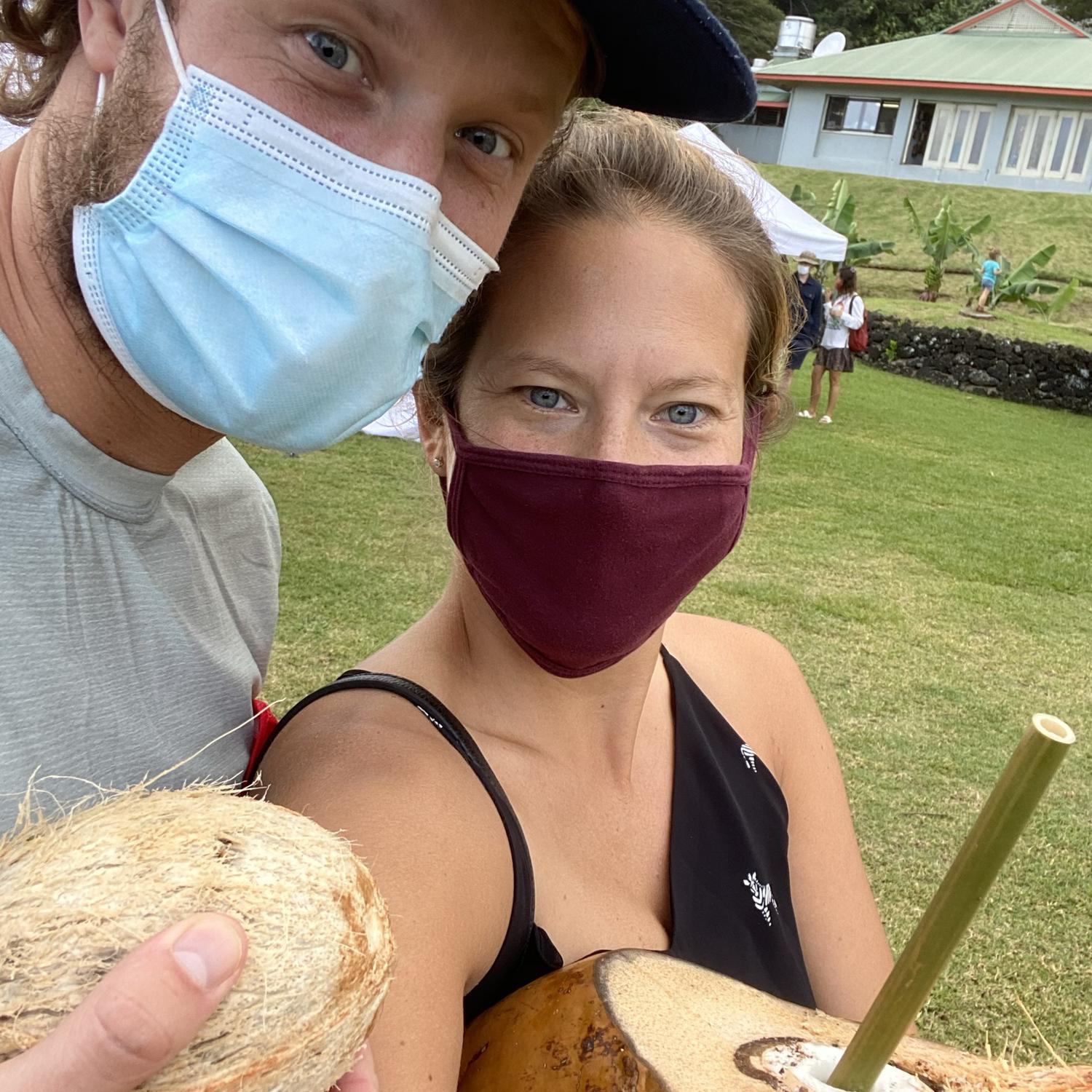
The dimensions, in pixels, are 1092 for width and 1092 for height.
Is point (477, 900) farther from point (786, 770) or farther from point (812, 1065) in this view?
point (786, 770)

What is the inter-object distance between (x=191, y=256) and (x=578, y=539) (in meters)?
0.72

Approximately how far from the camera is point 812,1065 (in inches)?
46.1

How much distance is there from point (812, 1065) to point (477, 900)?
489 millimetres

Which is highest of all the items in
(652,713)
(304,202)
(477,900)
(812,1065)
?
(304,202)

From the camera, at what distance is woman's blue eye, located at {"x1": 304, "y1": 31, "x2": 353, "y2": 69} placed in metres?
1.46

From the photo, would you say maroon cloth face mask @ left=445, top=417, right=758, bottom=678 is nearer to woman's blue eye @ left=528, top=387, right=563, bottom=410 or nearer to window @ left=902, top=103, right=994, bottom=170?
woman's blue eye @ left=528, top=387, right=563, bottom=410

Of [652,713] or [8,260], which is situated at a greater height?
[8,260]

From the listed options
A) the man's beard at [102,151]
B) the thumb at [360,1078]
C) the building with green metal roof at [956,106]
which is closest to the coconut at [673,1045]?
the thumb at [360,1078]

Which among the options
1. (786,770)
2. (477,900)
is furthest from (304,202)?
(786,770)

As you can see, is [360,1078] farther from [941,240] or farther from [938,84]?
[938,84]

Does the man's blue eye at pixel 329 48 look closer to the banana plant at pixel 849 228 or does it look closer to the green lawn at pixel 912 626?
the green lawn at pixel 912 626

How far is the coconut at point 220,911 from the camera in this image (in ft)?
2.98

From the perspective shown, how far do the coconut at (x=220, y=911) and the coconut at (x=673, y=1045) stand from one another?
0.32m

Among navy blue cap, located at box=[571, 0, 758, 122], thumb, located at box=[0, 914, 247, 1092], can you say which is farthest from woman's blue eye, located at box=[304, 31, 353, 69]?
thumb, located at box=[0, 914, 247, 1092]
